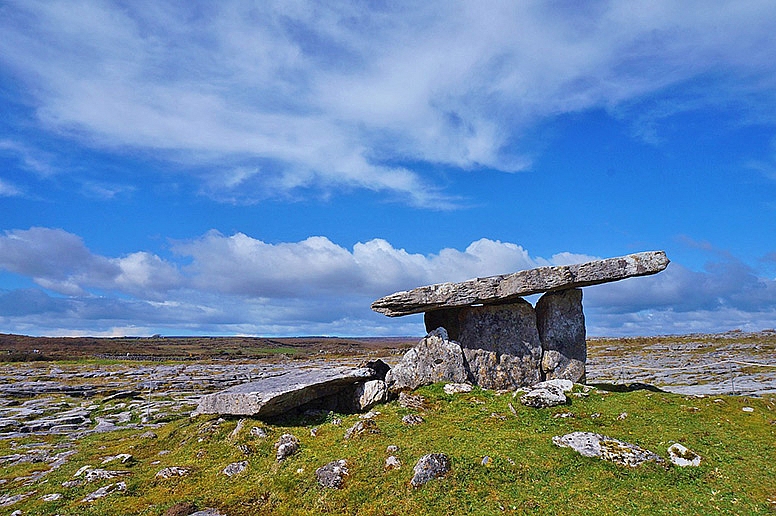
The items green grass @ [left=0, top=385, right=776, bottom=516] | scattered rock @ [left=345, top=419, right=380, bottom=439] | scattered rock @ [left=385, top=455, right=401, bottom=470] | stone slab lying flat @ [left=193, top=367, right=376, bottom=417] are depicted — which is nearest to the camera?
green grass @ [left=0, top=385, right=776, bottom=516]

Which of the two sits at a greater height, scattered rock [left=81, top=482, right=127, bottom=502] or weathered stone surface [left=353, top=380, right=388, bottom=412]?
weathered stone surface [left=353, top=380, right=388, bottom=412]

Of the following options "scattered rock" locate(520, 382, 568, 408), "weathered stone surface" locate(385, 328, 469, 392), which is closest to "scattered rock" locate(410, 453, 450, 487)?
"scattered rock" locate(520, 382, 568, 408)

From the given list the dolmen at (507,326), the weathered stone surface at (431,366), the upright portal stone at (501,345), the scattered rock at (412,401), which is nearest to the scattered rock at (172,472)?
the scattered rock at (412,401)

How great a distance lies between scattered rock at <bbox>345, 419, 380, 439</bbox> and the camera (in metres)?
16.4

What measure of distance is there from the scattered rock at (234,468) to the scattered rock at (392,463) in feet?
15.2

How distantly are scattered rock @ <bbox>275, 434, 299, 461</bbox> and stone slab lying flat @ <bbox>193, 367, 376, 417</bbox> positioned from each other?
5.09 ft

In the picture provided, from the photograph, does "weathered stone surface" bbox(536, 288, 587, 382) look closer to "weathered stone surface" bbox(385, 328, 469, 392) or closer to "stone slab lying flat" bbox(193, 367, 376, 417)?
"weathered stone surface" bbox(385, 328, 469, 392)

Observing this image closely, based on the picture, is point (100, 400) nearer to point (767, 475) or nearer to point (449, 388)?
point (449, 388)

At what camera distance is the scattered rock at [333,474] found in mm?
13594

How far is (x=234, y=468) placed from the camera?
15.4 metres

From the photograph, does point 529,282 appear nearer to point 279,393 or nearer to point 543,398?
point 543,398

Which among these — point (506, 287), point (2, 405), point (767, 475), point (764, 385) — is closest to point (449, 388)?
point (506, 287)

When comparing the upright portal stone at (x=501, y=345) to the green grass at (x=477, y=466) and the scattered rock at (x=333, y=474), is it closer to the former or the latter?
the green grass at (x=477, y=466)

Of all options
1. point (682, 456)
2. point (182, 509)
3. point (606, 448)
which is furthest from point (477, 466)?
point (182, 509)
